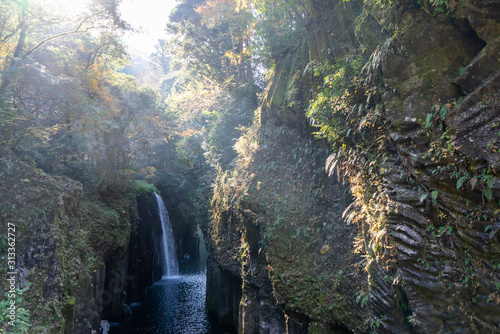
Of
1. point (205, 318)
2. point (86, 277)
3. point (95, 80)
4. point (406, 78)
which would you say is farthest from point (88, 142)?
point (406, 78)

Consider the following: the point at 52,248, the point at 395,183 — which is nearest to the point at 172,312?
the point at 52,248

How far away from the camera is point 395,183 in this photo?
6.34m

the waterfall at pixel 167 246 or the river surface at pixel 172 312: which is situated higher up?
the waterfall at pixel 167 246

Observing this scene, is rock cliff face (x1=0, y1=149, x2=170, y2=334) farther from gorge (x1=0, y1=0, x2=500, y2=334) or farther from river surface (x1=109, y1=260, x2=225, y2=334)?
river surface (x1=109, y1=260, x2=225, y2=334)

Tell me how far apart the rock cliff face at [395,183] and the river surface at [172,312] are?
20.6ft

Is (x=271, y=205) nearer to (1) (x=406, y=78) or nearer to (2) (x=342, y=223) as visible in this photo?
(2) (x=342, y=223)

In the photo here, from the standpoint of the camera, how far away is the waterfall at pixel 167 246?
1013 inches

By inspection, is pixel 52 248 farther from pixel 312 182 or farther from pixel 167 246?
pixel 167 246

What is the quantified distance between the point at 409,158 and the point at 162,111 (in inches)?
886

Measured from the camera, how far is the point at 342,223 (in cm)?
869

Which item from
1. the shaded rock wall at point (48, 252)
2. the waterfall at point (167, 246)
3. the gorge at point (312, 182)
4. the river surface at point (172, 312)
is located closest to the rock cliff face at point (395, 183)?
the gorge at point (312, 182)

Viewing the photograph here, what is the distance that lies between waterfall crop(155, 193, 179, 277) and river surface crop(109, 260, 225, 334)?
6.66 feet

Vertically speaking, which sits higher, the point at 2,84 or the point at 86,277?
the point at 2,84

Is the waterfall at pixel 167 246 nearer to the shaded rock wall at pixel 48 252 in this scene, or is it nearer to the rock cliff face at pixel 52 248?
the rock cliff face at pixel 52 248
